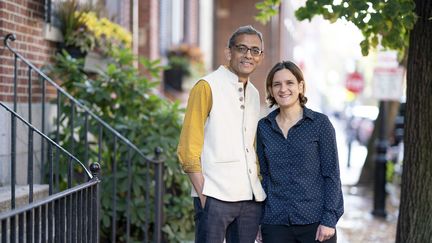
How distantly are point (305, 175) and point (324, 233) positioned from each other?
1.05ft

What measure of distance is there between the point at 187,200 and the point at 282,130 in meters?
3.15

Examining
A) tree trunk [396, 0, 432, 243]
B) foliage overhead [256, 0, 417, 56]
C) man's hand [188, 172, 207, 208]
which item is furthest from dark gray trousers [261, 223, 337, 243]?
foliage overhead [256, 0, 417, 56]

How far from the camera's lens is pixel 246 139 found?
13.0 ft

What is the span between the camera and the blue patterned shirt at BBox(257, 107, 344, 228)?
150 inches

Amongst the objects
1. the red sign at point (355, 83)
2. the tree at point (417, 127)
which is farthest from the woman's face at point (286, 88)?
the red sign at point (355, 83)

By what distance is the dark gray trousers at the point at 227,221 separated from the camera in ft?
12.7

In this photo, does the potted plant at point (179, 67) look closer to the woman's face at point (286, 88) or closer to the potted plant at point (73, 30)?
the potted plant at point (73, 30)

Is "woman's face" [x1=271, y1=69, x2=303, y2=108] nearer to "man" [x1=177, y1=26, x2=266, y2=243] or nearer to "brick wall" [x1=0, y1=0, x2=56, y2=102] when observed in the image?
"man" [x1=177, y1=26, x2=266, y2=243]

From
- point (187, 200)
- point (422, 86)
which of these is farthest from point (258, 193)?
point (187, 200)

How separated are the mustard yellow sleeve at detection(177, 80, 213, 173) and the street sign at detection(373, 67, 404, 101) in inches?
313

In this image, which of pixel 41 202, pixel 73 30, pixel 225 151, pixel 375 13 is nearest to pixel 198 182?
pixel 225 151

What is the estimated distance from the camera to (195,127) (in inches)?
151

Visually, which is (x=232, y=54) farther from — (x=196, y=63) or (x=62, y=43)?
(x=196, y=63)

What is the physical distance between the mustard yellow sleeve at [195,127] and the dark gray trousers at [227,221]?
230 millimetres
